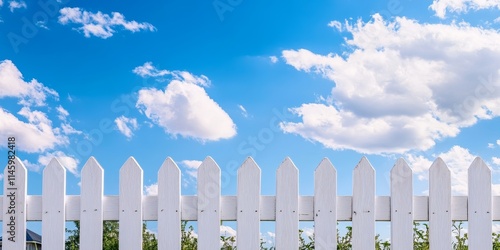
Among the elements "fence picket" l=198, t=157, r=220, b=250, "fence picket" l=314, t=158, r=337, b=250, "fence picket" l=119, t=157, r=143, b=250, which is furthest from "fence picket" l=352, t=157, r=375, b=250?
"fence picket" l=119, t=157, r=143, b=250

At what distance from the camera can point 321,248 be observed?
4973 mm

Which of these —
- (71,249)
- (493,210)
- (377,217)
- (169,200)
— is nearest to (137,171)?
(169,200)

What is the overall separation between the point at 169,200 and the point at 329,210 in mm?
1409

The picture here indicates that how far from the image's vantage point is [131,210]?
501cm

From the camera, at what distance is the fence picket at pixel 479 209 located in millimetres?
5062

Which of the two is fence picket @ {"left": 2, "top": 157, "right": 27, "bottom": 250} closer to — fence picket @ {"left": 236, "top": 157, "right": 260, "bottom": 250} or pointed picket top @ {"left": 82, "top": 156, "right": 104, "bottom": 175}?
pointed picket top @ {"left": 82, "top": 156, "right": 104, "bottom": 175}

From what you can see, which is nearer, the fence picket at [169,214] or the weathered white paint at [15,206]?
the fence picket at [169,214]

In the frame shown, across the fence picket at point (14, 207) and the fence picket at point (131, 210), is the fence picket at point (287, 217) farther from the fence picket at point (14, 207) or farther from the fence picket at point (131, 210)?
the fence picket at point (14, 207)

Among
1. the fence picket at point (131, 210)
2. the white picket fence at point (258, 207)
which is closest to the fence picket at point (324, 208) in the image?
the white picket fence at point (258, 207)

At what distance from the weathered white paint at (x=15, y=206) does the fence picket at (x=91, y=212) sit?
56cm

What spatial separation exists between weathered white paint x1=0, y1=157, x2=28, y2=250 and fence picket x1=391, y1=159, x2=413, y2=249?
3314mm

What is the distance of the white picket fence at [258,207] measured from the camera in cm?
495

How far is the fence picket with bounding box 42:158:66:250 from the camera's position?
16.6 feet

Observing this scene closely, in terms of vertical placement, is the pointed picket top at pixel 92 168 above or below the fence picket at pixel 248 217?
above
